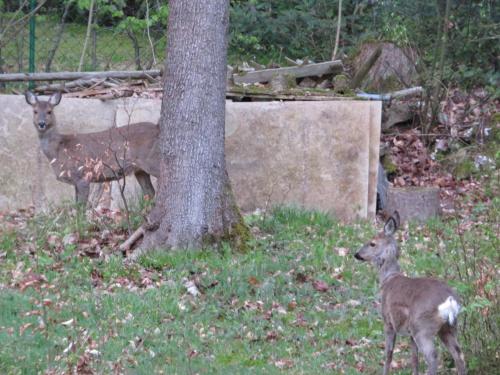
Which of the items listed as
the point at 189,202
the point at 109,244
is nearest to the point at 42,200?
the point at 109,244

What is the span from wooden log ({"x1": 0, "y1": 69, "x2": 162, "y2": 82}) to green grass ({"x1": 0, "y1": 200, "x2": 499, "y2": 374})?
3087mm

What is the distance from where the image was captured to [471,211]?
1242cm

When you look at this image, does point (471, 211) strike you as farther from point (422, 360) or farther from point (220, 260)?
point (422, 360)

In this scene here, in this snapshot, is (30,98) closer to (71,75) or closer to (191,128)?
(71,75)

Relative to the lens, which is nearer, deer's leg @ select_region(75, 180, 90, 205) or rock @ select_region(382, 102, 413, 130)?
deer's leg @ select_region(75, 180, 90, 205)

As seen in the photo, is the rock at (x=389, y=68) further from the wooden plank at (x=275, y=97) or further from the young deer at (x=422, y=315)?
the young deer at (x=422, y=315)

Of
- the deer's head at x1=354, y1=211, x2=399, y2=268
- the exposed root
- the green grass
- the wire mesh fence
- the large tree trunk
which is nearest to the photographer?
the green grass

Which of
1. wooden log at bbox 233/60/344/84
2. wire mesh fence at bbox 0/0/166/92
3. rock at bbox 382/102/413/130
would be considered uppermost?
wire mesh fence at bbox 0/0/166/92

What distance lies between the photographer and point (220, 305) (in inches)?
341

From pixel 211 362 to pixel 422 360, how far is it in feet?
5.01

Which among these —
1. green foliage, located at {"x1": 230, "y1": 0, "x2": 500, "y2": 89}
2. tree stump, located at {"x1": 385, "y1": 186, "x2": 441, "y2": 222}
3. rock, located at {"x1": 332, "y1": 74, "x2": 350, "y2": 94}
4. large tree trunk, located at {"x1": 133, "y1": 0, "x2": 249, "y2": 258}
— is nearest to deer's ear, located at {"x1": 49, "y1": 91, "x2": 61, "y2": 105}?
large tree trunk, located at {"x1": 133, "y1": 0, "x2": 249, "y2": 258}

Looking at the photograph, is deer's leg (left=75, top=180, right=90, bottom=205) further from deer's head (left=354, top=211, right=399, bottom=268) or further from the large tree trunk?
deer's head (left=354, top=211, right=399, bottom=268)

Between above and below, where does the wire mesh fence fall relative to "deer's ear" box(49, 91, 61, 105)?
above

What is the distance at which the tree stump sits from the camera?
12.1 meters
